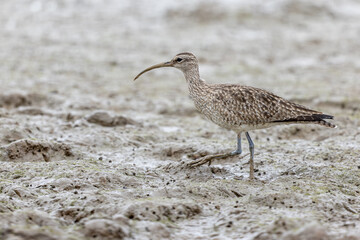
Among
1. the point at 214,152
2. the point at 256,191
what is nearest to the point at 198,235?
the point at 256,191

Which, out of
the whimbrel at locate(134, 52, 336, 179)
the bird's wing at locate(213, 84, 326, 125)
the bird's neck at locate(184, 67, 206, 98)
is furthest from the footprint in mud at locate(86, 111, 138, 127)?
the bird's wing at locate(213, 84, 326, 125)

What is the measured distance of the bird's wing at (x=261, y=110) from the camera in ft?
23.8

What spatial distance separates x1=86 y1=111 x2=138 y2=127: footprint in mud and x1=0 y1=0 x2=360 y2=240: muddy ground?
2cm

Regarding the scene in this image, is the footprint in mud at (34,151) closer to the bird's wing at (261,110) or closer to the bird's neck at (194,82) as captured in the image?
the bird's neck at (194,82)

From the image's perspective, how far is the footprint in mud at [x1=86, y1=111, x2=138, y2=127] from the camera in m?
9.44

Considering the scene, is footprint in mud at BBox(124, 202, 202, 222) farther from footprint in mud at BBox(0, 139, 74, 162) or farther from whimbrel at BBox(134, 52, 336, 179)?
footprint in mud at BBox(0, 139, 74, 162)

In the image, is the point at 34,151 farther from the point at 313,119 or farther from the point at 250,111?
the point at 313,119

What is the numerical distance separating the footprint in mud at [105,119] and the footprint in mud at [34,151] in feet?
5.30

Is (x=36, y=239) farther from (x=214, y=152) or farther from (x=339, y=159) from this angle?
(x=339, y=159)

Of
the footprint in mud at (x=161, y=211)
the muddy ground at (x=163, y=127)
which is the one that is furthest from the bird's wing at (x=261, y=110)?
the footprint in mud at (x=161, y=211)

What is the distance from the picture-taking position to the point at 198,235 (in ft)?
17.4

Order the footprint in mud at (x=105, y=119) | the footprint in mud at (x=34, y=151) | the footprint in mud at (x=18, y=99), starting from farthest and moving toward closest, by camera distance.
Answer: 1. the footprint in mud at (x=18, y=99)
2. the footprint in mud at (x=105, y=119)
3. the footprint in mud at (x=34, y=151)

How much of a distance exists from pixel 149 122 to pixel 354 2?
14.5 metres

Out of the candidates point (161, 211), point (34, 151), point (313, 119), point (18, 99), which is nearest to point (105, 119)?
point (34, 151)
